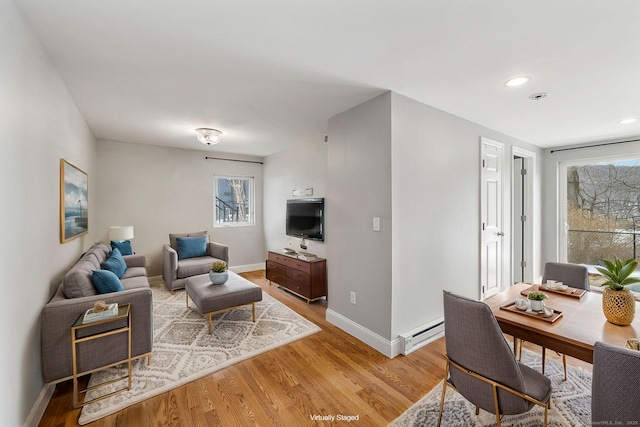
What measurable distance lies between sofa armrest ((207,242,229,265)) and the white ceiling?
7.61ft

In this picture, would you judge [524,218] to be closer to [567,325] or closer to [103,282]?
[567,325]

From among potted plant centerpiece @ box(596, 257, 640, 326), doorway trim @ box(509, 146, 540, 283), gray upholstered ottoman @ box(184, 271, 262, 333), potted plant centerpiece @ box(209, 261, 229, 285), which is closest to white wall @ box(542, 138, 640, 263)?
doorway trim @ box(509, 146, 540, 283)

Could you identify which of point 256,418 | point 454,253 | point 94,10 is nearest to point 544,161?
point 454,253

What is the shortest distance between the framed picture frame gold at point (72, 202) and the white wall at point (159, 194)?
1212mm

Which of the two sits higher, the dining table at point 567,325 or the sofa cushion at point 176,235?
the sofa cushion at point 176,235

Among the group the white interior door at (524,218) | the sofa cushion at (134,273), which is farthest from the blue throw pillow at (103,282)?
the white interior door at (524,218)

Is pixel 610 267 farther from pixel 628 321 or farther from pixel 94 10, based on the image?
pixel 94 10

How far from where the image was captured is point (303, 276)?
13.0ft

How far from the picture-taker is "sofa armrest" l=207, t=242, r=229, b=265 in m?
4.77

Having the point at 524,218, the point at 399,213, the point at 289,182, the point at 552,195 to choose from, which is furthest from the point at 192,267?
the point at 552,195

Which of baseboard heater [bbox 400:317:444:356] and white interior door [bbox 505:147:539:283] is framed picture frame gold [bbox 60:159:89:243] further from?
white interior door [bbox 505:147:539:283]

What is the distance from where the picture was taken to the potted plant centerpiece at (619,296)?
1.51 metres

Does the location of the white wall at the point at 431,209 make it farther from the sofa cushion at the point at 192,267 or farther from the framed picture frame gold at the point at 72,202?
the sofa cushion at the point at 192,267

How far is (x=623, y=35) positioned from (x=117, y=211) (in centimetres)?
611
